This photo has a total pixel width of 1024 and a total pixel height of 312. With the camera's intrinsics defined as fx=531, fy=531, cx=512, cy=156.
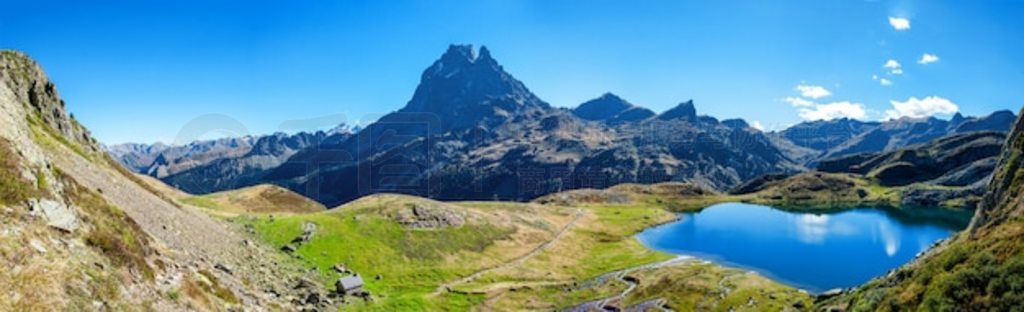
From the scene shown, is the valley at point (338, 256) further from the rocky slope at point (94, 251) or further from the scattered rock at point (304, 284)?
the scattered rock at point (304, 284)

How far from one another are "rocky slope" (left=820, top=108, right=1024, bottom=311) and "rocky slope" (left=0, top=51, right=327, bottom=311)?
1950 inches

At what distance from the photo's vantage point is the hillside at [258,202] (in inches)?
5576

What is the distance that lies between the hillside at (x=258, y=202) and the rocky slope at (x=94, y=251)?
7898 centimetres

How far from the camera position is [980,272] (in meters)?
34.9

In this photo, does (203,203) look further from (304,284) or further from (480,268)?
(304,284)

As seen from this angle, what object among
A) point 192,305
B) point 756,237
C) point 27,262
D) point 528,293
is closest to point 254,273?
point 192,305

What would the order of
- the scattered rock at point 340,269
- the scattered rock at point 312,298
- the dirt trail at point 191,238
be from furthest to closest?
1. the scattered rock at point 340,269
2. the scattered rock at point 312,298
3. the dirt trail at point 191,238

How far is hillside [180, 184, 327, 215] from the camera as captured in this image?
141625 mm

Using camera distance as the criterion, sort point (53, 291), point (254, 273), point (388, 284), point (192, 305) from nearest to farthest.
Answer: point (53, 291) < point (192, 305) < point (254, 273) < point (388, 284)

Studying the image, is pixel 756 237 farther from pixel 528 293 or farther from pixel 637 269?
pixel 528 293

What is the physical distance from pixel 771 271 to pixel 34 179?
140 metres

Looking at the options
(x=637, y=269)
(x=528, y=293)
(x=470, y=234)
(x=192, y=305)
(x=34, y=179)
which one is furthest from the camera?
(x=470, y=234)

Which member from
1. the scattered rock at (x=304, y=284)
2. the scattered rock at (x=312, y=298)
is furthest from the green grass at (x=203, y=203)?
the scattered rock at (x=312, y=298)

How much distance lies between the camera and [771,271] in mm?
132500
